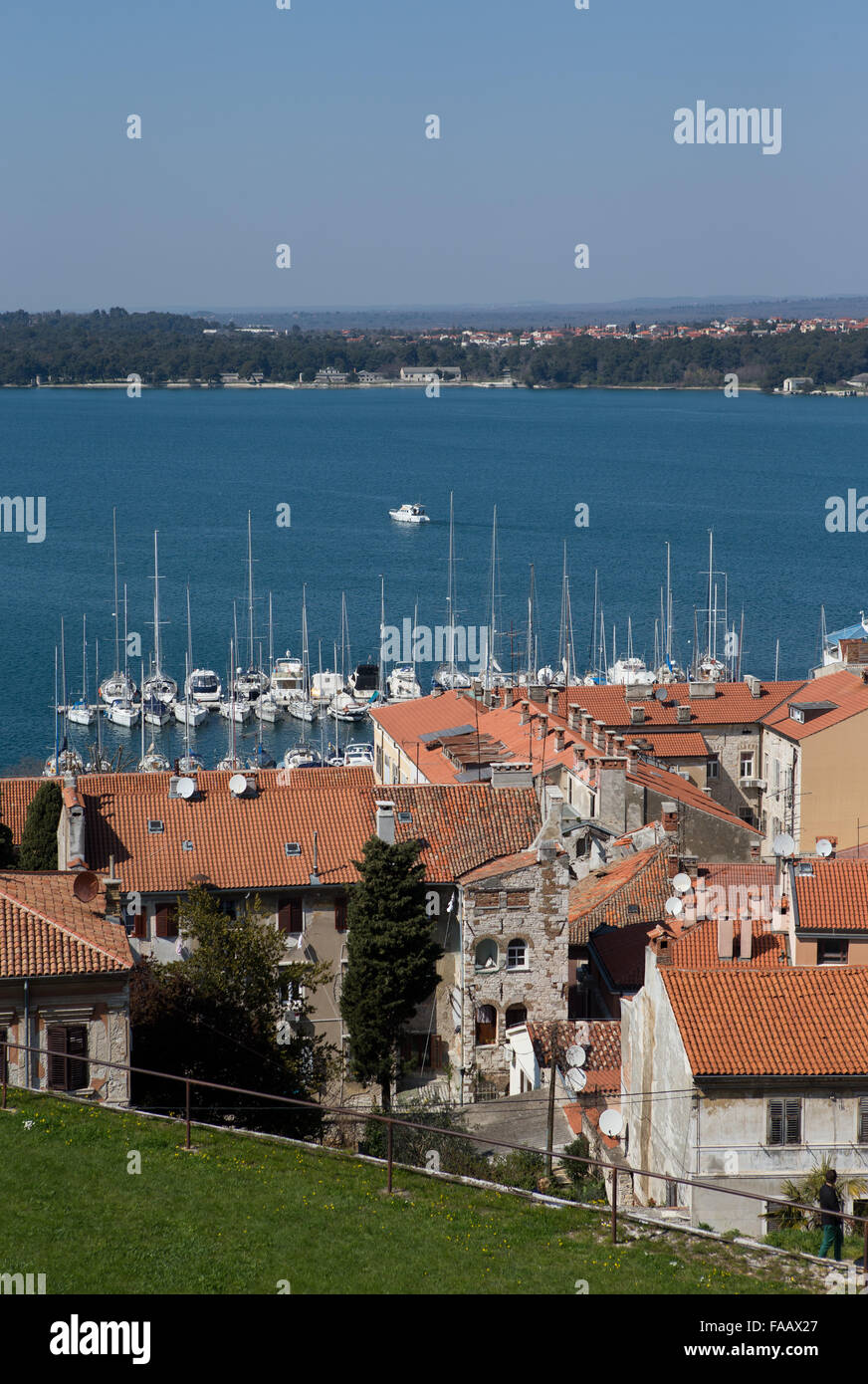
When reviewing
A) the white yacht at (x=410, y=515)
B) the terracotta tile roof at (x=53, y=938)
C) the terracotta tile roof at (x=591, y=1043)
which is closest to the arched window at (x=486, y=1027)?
the terracotta tile roof at (x=591, y=1043)

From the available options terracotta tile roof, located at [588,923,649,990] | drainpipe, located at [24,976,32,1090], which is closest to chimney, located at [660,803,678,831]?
terracotta tile roof, located at [588,923,649,990]

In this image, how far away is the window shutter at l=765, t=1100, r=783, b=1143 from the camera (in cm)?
2280

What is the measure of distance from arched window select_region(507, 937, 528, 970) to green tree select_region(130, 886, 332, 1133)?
4.82 meters

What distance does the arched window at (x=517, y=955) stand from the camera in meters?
31.9

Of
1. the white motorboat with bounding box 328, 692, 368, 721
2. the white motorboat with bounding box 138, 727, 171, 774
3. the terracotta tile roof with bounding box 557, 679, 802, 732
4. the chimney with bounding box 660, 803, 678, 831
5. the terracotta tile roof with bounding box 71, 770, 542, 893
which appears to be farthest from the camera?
the white motorboat with bounding box 328, 692, 368, 721

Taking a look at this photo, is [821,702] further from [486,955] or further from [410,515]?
[410,515]

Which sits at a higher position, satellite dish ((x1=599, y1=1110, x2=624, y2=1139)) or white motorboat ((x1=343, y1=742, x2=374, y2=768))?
satellite dish ((x1=599, y1=1110, x2=624, y2=1139))

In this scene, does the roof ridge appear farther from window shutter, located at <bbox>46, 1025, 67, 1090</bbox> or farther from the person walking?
the person walking

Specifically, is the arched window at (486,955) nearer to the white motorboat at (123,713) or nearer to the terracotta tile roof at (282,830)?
the terracotta tile roof at (282,830)

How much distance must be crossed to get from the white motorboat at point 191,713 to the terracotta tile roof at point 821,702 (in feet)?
115

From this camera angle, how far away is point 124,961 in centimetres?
2284
